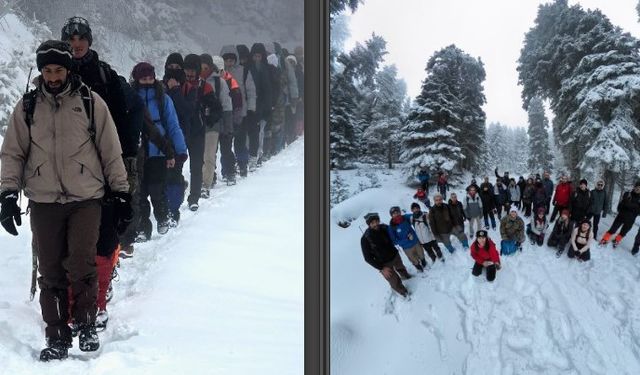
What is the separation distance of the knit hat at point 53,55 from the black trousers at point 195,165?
0.44 meters

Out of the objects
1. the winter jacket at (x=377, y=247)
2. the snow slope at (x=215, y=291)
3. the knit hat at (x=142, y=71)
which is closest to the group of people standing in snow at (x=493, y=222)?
the winter jacket at (x=377, y=247)

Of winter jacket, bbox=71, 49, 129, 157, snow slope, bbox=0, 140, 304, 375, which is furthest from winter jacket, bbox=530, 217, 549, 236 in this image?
winter jacket, bbox=71, 49, 129, 157

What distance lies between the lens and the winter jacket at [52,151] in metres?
1.67

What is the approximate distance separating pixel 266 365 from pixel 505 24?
139 cm

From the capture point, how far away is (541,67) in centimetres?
195

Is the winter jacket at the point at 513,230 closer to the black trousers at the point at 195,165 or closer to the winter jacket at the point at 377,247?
the winter jacket at the point at 377,247

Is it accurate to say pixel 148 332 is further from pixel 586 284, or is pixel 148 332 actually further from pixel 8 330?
pixel 586 284

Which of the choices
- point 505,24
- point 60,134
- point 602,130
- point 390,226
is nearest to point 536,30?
point 505,24

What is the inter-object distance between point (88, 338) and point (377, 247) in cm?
99

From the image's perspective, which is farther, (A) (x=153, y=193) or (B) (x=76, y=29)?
(A) (x=153, y=193)

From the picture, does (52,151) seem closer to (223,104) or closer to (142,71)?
(142,71)

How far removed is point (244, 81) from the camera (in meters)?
1.99

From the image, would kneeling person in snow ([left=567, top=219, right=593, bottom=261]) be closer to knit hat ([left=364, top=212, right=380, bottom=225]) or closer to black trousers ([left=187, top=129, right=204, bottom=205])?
knit hat ([left=364, top=212, right=380, bottom=225])

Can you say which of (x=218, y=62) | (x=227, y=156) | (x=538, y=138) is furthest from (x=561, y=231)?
(x=218, y=62)
